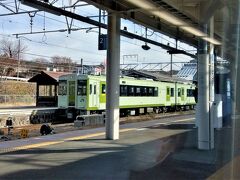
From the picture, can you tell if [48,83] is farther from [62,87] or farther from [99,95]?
[99,95]

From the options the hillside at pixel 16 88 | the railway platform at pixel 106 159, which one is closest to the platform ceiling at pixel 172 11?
the railway platform at pixel 106 159

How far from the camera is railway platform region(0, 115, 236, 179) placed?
831 cm

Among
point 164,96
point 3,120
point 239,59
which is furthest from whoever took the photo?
point 164,96

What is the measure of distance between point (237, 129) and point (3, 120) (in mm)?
22938

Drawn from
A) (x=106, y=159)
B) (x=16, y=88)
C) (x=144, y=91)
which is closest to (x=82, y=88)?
(x=144, y=91)

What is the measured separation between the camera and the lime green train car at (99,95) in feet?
96.3

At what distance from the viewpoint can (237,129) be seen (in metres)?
7.73

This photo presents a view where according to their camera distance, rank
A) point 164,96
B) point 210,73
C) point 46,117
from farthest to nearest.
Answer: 1. point 164,96
2. point 46,117
3. point 210,73

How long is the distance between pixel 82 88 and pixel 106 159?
65.1 feet

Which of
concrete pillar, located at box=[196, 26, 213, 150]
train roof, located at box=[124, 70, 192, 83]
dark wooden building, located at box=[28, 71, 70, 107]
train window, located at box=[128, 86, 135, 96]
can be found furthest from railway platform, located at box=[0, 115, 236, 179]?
train roof, located at box=[124, 70, 192, 83]

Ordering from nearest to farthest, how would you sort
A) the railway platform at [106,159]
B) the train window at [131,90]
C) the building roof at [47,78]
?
the railway platform at [106,159], the train window at [131,90], the building roof at [47,78]

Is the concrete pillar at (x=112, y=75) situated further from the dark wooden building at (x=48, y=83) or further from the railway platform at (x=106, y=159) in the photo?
the dark wooden building at (x=48, y=83)

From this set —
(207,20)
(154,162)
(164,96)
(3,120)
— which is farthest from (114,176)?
(164,96)

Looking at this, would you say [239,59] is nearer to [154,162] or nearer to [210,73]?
[154,162]
